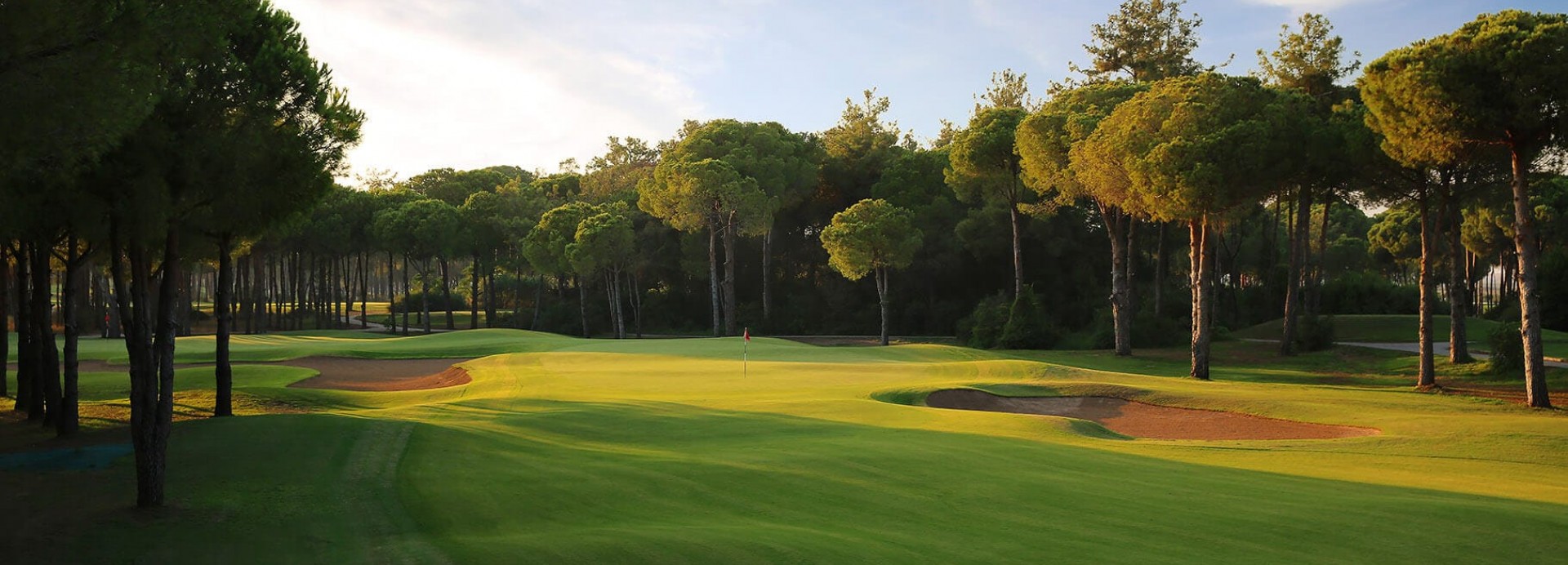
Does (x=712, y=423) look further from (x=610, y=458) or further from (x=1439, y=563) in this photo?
(x=1439, y=563)

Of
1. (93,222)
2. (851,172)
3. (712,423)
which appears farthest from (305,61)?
(851,172)

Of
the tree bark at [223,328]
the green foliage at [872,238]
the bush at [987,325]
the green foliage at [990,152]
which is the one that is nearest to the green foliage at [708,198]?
the green foliage at [872,238]

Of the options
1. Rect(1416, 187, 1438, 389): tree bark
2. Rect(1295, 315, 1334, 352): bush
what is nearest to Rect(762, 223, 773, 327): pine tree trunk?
Rect(1295, 315, 1334, 352): bush

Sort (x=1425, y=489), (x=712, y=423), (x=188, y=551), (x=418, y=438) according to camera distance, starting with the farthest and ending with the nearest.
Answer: (x=712, y=423)
(x=418, y=438)
(x=1425, y=489)
(x=188, y=551)

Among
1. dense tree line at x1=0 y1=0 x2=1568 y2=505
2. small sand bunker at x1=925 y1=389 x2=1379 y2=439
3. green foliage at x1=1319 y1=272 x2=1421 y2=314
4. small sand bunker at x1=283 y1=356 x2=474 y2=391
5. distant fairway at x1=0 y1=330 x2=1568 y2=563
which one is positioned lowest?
small sand bunker at x1=925 y1=389 x2=1379 y2=439

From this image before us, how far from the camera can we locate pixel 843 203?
70.9 meters

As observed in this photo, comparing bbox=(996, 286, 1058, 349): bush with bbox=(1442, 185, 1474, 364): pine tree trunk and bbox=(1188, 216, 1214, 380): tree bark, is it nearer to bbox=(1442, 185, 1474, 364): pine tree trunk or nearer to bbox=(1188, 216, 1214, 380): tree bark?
bbox=(1188, 216, 1214, 380): tree bark

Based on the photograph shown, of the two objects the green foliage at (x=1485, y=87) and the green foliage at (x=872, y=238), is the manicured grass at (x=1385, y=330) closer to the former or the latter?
the green foliage at (x=872, y=238)

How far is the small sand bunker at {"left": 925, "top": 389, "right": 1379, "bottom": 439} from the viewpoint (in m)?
20.5

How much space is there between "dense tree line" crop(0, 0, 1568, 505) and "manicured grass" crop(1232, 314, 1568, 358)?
2.19 m

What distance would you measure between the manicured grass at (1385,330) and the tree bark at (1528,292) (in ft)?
68.0

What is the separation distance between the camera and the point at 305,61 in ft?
44.9

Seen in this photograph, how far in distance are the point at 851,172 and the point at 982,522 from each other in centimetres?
6111

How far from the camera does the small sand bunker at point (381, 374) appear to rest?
33.5 meters
